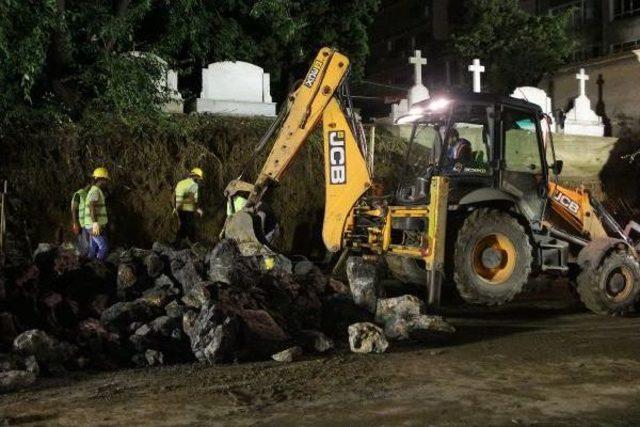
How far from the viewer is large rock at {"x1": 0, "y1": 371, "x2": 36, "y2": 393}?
544 centimetres

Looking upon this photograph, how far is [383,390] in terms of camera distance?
535cm

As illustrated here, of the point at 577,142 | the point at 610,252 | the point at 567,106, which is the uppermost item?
the point at 567,106

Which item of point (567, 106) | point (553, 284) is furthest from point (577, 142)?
point (553, 284)

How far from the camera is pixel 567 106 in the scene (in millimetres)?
22766

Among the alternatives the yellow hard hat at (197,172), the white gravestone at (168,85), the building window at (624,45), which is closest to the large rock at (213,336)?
the yellow hard hat at (197,172)

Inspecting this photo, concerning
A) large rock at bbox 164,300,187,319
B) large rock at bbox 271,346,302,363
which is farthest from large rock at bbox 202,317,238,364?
large rock at bbox 164,300,187,319

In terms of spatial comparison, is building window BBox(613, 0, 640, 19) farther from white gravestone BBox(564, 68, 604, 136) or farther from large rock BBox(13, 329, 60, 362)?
large rock BBox(13, 329, 60, 362)

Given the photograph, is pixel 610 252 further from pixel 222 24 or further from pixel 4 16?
pixel 222 24

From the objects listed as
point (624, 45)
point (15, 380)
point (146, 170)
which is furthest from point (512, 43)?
point (15, 380)

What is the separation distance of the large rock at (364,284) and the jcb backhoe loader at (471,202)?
38 cm

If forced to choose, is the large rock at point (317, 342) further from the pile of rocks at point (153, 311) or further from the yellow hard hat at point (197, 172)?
the yellow hard hat at point (197, 172)

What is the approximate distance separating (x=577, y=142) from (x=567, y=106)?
4.80 metres

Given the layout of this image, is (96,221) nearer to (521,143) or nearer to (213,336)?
(213,336)

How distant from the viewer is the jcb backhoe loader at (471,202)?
28.0 feet
